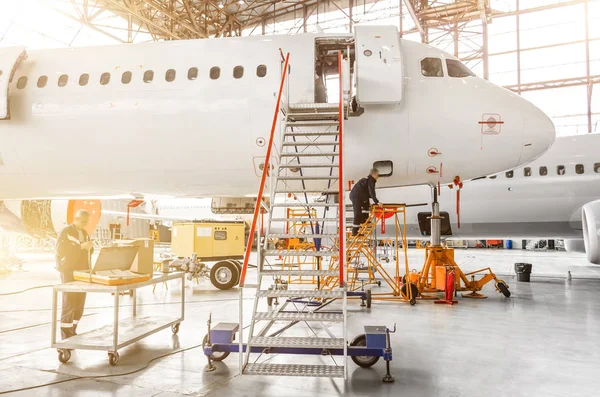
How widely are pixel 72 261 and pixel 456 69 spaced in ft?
23.6

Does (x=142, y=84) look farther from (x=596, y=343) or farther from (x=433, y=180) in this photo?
(x=596, y=343)

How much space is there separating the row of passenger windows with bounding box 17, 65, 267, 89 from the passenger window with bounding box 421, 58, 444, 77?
9.60 feet

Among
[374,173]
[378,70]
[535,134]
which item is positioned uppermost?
[378,70]

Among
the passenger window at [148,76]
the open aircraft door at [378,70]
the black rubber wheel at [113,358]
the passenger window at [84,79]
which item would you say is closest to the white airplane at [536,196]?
the open aircraft door at [378,70]

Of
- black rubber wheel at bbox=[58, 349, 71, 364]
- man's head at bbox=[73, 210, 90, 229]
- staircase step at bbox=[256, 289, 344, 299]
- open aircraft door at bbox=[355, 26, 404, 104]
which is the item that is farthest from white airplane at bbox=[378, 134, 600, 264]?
black rubber wheel at bbox=[58, 349, 71, 364]

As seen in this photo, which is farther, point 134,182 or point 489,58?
point 489,58

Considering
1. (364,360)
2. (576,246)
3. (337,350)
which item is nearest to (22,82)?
(337,350)

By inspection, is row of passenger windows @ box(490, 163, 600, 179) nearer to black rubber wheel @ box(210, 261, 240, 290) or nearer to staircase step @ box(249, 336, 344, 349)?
black rubber wheel @ box(210, 261, 240, 290)

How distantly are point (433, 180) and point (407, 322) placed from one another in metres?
2.67

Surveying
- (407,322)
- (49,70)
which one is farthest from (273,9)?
(407,322)

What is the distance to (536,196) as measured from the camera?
13594 mm

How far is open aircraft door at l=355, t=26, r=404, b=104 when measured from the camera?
25.6 ft

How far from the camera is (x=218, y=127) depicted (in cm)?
834

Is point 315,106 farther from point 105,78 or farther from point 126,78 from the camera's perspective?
point 105,78
